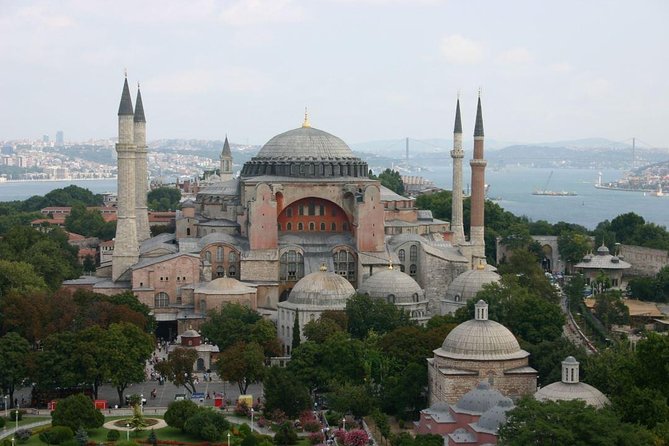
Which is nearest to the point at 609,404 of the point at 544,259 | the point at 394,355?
the point at 394,355

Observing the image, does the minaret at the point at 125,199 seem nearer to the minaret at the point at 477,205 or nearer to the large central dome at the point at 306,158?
the large central dome at the point at 306,158

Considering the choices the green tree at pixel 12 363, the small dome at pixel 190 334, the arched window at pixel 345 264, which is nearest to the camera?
the green tree at pixel 12 363

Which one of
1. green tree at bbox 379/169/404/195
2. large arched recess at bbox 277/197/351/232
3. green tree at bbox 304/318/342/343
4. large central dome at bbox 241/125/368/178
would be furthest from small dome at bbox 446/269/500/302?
green tree at bbox 379/169/404/195

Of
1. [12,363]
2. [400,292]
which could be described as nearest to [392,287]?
[400,292]

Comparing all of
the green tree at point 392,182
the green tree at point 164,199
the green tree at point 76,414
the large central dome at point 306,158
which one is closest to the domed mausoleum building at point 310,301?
the large central dome at point 306,158

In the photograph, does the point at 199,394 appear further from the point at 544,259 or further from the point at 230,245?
the point at 544,259

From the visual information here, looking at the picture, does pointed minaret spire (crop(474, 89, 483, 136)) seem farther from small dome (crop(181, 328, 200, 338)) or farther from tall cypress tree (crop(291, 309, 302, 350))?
small dome (crop(181, 328, 200, 338))
